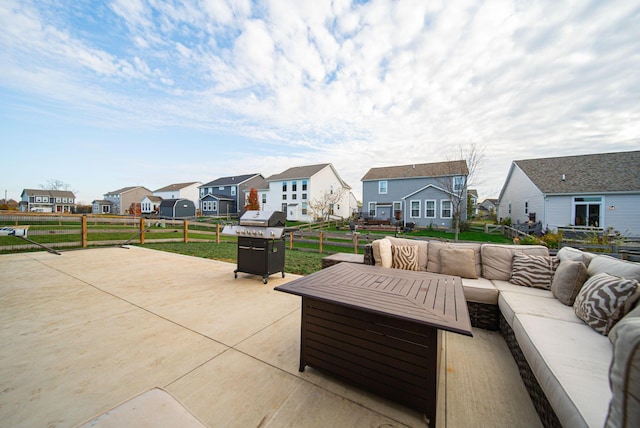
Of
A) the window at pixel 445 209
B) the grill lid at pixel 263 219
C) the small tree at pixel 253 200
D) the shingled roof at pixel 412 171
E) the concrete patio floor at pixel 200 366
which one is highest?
the shingled roof at pixel 412 171

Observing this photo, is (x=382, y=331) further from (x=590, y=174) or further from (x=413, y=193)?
(x=590, y=174)

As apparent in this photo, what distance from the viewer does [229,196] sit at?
3281 centimetres

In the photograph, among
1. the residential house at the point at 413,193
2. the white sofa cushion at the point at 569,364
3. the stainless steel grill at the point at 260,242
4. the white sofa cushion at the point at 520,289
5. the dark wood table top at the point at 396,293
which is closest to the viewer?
the white sofa cushion at the point at 569,364

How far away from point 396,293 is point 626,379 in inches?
50.8

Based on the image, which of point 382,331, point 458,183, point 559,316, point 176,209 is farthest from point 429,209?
point 176,209

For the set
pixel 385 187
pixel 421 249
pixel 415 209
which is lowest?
pixel 421 249

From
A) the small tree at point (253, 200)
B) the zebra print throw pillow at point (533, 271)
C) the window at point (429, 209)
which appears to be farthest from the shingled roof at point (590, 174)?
the small tree at point (253, 200)

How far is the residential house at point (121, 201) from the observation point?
41188mm

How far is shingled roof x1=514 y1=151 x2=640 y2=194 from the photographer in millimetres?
12820

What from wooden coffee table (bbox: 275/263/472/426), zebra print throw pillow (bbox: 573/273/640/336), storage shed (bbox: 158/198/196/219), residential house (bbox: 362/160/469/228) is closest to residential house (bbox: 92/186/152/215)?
storage shed (bbox: 158/198/196/219)

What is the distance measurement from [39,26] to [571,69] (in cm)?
1483

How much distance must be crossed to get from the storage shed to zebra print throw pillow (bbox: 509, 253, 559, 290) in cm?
3590

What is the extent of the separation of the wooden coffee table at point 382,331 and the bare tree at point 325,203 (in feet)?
65.3

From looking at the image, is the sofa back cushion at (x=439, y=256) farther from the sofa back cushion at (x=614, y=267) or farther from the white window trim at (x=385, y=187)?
the white window trim at (x=385, y=187)
